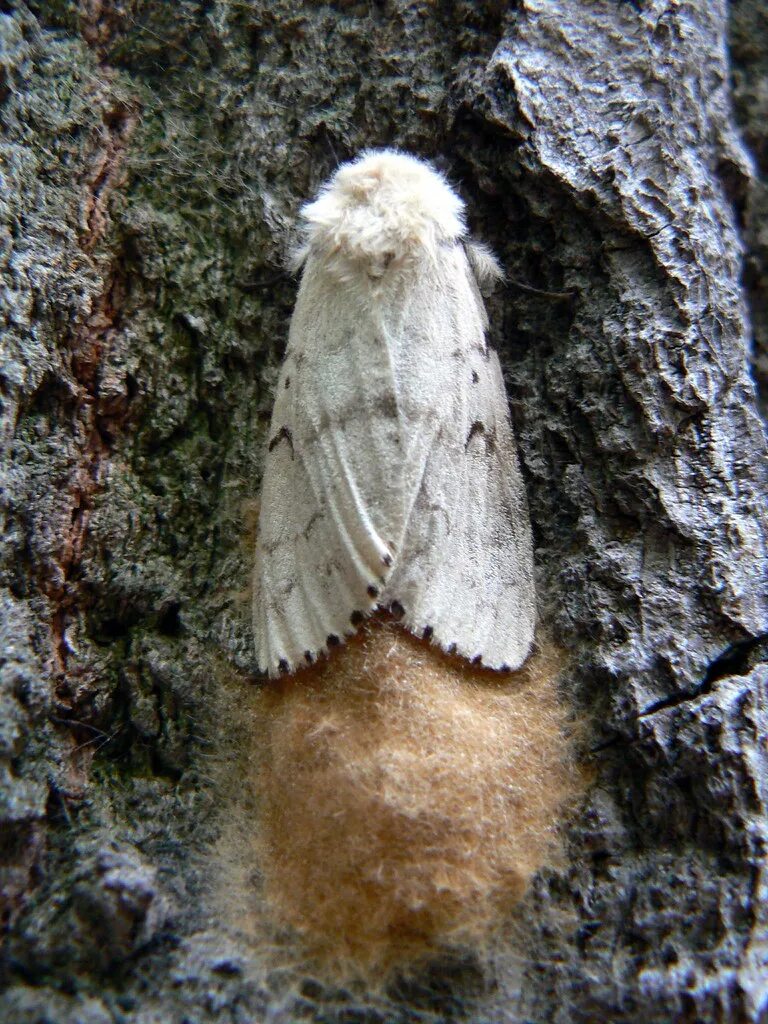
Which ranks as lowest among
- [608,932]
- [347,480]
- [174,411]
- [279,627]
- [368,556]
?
[608,932]

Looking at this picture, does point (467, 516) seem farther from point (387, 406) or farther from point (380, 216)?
point (380, 216)

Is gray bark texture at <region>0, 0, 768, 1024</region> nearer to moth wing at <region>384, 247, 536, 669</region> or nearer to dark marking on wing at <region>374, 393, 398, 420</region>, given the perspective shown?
moth wing at <region>384, 247, 536, 669</region>

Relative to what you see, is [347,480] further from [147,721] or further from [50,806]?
[50,806]

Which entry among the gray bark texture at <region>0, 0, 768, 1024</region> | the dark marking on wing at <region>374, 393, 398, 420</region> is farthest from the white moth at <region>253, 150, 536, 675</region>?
the gray bark texture at <region>0, 0, 768, 1024</region>

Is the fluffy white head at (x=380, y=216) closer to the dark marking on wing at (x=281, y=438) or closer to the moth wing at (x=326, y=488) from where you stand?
the moth wing at (x=326, y=488)

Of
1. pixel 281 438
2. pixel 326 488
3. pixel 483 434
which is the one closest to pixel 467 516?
pixel 483 434

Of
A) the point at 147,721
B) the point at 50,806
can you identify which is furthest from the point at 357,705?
the point at 50,806

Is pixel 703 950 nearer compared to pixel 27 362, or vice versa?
pixel 703 950
